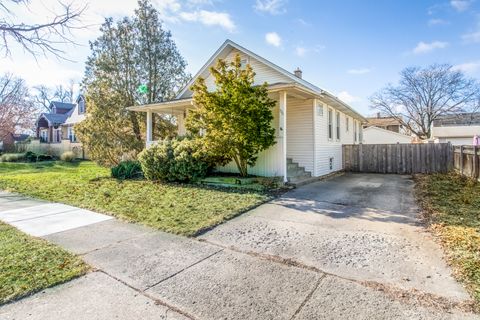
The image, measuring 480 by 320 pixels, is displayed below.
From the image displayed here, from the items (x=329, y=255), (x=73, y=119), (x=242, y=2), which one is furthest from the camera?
(x=73, y=119)

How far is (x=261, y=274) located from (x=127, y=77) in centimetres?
1577

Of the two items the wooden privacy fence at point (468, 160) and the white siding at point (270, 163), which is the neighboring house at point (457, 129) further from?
the white siding at point (270, 163)

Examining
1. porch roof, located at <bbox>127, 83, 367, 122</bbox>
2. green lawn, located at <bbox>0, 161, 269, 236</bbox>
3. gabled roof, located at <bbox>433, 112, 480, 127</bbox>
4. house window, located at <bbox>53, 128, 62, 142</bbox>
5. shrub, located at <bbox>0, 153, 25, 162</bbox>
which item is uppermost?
gabled roof, located at <bbox>433, 112, 480, 127</bbox>

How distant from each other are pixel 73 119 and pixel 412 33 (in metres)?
30.8

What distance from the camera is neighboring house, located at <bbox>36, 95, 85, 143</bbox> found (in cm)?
2859

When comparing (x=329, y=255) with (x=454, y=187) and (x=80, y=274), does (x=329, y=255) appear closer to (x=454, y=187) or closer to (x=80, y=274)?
(x=80, y=274)

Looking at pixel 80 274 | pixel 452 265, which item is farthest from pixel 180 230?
pixel 452 265

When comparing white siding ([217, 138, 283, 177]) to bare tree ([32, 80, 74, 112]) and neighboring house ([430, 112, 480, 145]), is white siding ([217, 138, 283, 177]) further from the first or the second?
bare tree ([32, 80, 74, 112])

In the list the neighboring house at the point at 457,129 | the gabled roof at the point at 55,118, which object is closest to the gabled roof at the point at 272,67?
the gabled roof at the point at 55,118

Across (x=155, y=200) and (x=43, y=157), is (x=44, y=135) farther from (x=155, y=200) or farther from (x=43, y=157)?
(x=155, y=200)

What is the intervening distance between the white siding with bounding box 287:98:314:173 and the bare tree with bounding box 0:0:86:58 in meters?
8.68

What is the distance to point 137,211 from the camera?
6.43 metres

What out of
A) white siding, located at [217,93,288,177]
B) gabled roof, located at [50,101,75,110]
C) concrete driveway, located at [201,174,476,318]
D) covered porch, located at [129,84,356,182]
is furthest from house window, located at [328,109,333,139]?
gabled roof, located at [50,101,75,110]

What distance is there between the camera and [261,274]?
3312 mm
